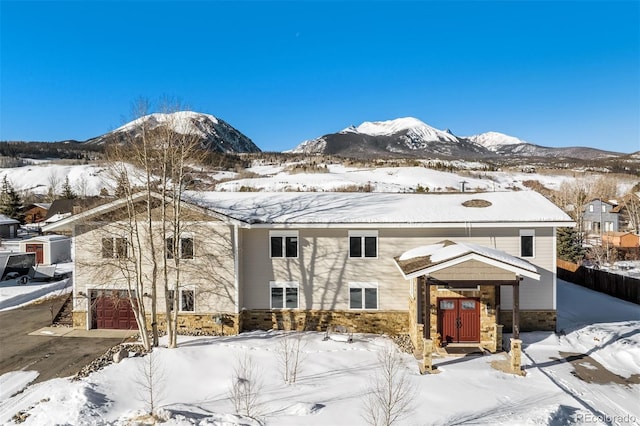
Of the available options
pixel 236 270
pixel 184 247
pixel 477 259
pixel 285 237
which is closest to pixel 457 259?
pixel 477 259

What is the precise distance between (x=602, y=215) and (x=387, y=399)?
55923mm

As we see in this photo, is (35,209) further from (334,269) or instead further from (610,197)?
(610,197)

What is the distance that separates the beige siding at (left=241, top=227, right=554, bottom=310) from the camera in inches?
622

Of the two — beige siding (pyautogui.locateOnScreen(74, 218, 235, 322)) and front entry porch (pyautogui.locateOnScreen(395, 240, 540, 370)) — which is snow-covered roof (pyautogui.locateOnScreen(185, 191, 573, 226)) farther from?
front entry porch (pyautogui.locateOnScreen(395, 240, 540, 370))

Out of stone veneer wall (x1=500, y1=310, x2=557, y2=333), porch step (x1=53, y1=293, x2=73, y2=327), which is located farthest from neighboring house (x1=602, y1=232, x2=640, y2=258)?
porch step (x1=53, y1=293, x2=73, y2=327)

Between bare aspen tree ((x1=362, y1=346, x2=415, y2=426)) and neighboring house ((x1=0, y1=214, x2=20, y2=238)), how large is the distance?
163ft

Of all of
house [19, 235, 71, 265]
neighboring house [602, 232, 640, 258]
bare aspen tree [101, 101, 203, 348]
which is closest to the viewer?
bare aspen tree [101, 101, 203, 348]

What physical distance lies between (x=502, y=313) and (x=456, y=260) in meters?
5.03

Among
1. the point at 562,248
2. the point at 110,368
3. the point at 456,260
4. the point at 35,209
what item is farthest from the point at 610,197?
the point at 35,209

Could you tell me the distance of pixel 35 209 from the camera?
62.0 m

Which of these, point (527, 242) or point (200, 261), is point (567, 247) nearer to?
point (527, 242)

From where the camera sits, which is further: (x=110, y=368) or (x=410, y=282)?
(x=410, y=282)

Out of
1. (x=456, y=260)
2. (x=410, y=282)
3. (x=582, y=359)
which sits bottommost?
(x=582, y=359)

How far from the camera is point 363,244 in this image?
15938mm
